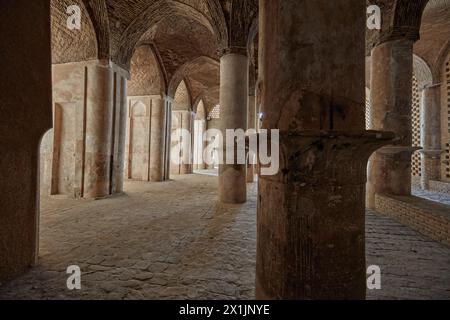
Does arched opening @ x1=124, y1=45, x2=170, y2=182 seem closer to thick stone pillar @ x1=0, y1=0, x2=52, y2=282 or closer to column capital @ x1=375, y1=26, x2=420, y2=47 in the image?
thick stone pillar @ x1=0, y1=0, x2=52, y2=282

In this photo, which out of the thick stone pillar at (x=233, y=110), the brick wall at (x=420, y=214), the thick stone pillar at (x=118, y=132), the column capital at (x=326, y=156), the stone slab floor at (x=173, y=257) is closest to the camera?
the column capital at (x=326, y=156)

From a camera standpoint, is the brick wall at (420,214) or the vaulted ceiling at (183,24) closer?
the brick wall at (420,214)

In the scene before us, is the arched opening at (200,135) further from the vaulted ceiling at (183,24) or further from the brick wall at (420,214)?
the brick wall at (420,214)

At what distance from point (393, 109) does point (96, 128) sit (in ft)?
26.3

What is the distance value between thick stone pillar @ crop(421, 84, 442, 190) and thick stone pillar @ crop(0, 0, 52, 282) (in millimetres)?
12990

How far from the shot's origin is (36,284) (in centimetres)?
246

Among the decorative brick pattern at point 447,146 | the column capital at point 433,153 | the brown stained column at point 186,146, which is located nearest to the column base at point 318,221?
the column capital at point 433,153

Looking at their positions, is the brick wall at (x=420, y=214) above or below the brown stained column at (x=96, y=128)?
below

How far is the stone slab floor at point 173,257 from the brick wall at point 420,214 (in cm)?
23

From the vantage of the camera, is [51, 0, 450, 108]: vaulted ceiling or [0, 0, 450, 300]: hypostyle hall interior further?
[51, 0, 450, 108]: vaulted ceiling

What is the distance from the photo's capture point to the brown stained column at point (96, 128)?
7.07 meters

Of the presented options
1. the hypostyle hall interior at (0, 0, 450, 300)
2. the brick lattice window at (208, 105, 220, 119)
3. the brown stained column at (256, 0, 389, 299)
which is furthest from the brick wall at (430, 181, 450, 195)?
the brick lattice window at (208, 105, 220, 119)

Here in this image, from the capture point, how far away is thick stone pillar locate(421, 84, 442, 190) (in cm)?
1005

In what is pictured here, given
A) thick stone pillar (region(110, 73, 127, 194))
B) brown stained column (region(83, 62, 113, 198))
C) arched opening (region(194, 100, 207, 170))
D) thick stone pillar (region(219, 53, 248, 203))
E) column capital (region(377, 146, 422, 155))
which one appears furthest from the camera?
arched opening (region(194, 100, 207, 170))
